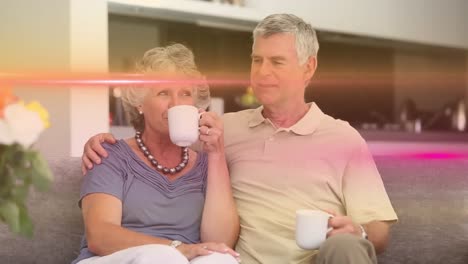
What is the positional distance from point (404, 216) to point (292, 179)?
35cm

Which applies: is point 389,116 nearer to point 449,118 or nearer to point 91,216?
point 449,118

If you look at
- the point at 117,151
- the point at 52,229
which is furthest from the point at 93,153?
the point at 52,229

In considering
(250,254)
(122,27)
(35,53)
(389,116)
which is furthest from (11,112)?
(389,116)

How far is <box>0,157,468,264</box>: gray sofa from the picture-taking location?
1672 mm

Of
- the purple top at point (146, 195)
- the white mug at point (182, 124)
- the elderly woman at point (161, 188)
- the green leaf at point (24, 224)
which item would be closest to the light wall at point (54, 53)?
the elderly woman at point (161, 188)

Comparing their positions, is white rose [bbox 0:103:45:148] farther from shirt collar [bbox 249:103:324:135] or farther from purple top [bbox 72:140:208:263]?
shirt collar [bbox 249:103:324:135]

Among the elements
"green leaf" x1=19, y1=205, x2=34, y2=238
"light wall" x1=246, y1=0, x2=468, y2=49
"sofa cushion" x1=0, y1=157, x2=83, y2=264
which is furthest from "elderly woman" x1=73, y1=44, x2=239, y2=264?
"light wall" x1=246, y1=0, x2=468, y2=49

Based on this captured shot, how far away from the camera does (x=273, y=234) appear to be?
1645 mm

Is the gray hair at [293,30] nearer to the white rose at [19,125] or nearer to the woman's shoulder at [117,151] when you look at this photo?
the woman's shoulder at [117,151]

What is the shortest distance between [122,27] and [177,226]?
195 cm

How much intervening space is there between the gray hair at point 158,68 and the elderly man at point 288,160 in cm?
14

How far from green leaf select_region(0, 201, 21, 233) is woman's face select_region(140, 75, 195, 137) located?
2.68 ft

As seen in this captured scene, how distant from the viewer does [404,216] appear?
1.79m

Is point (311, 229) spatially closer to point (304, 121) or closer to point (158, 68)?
point (304, 121)
